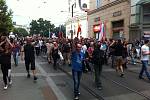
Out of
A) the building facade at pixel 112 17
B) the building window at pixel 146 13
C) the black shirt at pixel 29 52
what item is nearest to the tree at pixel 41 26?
the building facade at pixel 112 17

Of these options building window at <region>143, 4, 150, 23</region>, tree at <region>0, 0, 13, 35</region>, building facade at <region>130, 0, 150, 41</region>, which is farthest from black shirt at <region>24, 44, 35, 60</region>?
tree at <region>0, 0, 13, 35</region>

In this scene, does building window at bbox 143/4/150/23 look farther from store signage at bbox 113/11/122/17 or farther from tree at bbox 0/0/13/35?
tree at bbox 0/0/13/35

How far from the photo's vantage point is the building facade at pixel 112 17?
36.6 meters

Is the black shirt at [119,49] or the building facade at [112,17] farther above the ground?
the building facade at [112,17]

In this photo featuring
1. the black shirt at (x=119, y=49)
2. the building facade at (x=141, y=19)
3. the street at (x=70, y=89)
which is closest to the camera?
the street at (x=70, y=89)

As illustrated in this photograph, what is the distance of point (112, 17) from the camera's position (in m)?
40.6

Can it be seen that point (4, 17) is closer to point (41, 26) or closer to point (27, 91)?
point (41, 26)

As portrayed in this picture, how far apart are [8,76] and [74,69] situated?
329 centimetres

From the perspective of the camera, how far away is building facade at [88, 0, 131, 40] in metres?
36.6

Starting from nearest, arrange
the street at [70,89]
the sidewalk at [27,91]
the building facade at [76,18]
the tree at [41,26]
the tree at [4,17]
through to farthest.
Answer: the sidewalk at [27,91], the street at [70,89], the building facade at [76,18], the tree at [4,17], the tree at [41,26]

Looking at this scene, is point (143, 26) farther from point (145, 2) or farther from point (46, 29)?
point (46, 29)

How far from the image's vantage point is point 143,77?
17.0m

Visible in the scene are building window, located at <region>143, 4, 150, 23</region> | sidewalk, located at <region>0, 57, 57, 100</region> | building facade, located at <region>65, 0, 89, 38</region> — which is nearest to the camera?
sidewalk, located at <region>0, 57, 57, 100</region>

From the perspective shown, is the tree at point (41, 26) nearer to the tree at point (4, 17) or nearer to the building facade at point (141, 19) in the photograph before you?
the tree at point (4, 17)
